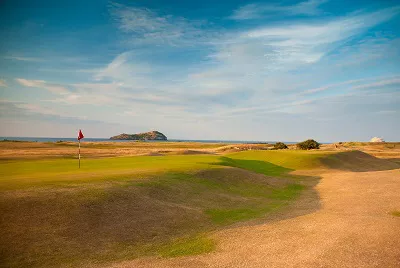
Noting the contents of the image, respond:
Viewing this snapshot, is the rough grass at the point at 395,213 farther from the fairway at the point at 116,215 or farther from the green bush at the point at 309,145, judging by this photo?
the green bush at the point at 309,145

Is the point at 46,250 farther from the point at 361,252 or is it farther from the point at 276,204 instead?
the point at 276,204

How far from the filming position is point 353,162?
4947 cm

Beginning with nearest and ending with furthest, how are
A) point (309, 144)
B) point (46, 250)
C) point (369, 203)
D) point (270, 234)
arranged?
point (46, 250), point (270, 234), point (369, 203), point (309, 144)

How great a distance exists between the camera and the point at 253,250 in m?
11.0

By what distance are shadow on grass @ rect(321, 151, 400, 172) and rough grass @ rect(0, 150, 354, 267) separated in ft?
82.1

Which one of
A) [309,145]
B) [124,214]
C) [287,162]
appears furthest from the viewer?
[309,145]

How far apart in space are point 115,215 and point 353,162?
154 ft

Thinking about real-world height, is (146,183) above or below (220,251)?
above

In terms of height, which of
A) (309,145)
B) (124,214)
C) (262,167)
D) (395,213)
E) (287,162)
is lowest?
(395,213)

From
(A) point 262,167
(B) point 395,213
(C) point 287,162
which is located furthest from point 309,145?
(B) point 395,213

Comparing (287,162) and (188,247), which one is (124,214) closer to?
(188,247)

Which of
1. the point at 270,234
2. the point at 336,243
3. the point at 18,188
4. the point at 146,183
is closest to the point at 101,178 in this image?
the point at 146,183

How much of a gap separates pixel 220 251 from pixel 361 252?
522cm

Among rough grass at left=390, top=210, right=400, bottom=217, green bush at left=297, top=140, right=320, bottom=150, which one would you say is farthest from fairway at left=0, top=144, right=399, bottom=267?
green bush at left=297, top=140, right=320, bottom=150
